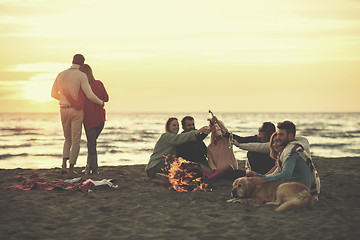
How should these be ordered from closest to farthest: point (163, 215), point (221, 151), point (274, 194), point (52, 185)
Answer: point (163, 215) → point (274, 194) → point (52, 185) → point (221, 151)

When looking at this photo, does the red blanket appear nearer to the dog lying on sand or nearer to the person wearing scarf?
the dog lying on sand

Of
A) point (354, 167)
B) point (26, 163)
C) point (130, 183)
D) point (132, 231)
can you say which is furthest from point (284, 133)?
point (26, 163)

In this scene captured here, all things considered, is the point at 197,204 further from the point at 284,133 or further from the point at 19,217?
the point at 19,217

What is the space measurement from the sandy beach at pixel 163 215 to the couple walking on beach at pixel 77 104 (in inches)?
64.0

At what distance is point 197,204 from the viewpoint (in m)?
6.43

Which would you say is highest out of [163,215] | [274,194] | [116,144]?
[274,194]

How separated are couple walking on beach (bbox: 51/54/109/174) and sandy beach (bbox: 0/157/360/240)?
163 centimetres

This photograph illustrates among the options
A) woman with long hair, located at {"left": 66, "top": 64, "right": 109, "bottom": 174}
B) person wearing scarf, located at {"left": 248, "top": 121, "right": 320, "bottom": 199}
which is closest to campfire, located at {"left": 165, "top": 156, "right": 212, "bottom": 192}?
person wearing scarf, located at {"left": 248, "top": 121, "right": 320, "bottom": 199}

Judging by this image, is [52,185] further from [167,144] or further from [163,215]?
[163,215]

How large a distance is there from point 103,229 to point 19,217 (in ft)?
4.30

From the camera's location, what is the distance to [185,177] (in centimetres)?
747

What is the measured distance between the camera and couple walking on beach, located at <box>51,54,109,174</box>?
9.05m

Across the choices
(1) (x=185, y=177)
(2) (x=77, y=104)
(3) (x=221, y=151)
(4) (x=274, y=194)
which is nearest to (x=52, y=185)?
(2) (x=77, y=104)

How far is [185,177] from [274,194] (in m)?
1.77
